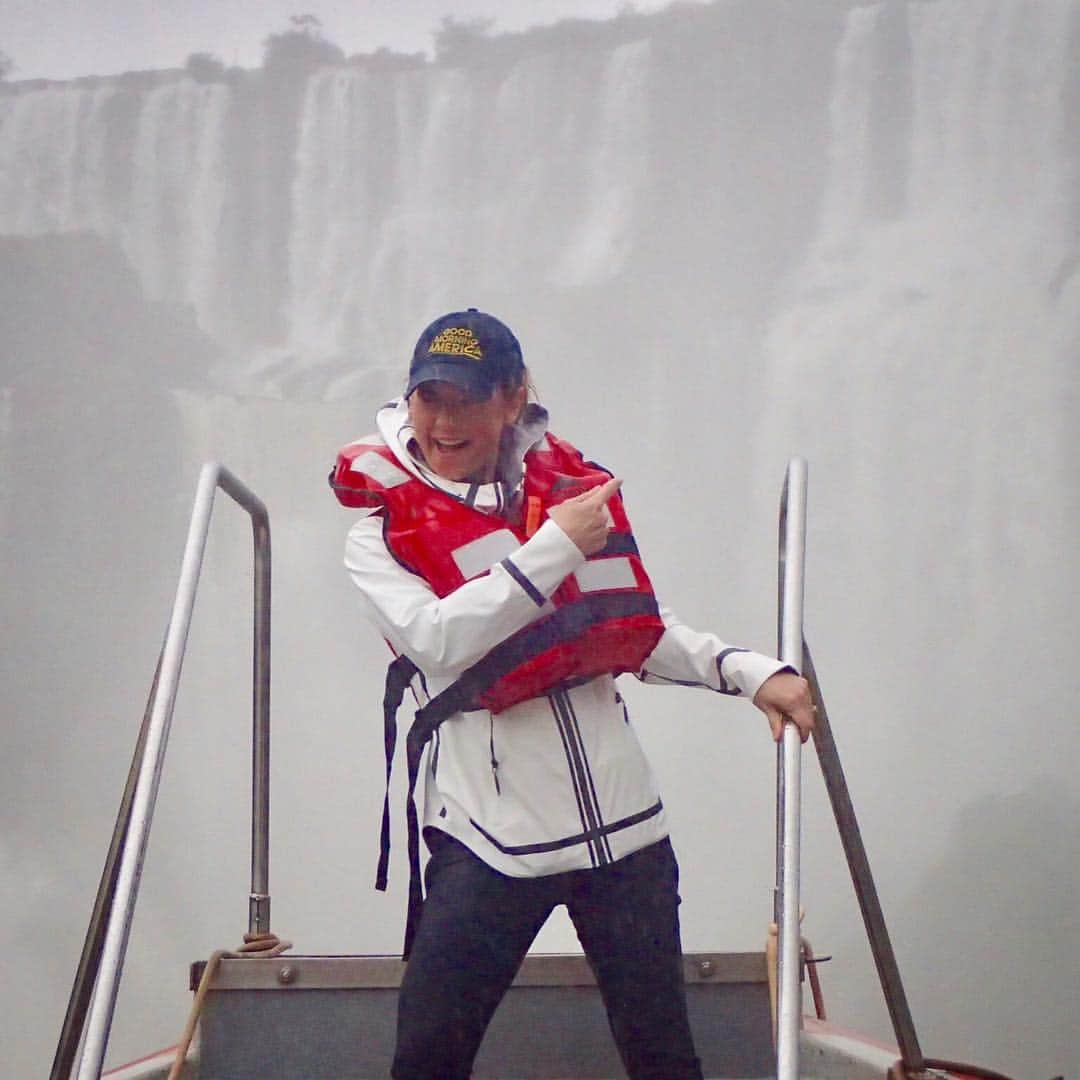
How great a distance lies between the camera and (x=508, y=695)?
60.6 inches

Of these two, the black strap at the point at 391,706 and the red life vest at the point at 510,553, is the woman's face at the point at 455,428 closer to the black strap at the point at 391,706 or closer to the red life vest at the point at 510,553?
the red life vest at the point at 510,553

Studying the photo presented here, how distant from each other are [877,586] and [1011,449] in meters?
2.26

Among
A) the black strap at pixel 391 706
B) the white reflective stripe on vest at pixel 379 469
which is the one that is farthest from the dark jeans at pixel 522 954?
the white reflective stripe on vest at pixel 379 469

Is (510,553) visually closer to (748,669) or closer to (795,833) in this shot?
(748,669)

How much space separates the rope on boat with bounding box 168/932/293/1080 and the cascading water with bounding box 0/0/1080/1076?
7.61m

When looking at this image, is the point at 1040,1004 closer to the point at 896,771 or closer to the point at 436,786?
the point at 896,771

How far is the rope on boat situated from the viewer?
2.03m

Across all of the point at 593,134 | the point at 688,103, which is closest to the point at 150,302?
the point at 593,134

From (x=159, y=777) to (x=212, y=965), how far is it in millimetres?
666

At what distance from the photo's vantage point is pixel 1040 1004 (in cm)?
868

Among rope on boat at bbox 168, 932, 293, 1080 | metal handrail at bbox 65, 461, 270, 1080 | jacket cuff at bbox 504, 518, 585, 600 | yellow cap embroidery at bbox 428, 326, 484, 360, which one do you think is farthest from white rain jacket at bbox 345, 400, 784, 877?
rope on boat at bbox 168, 932, 293, 1080

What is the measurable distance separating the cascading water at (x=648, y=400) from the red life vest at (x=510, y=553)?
8.32m

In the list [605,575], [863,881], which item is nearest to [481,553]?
[605,575]

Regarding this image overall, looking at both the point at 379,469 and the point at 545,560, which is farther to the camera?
the point at 379,469
